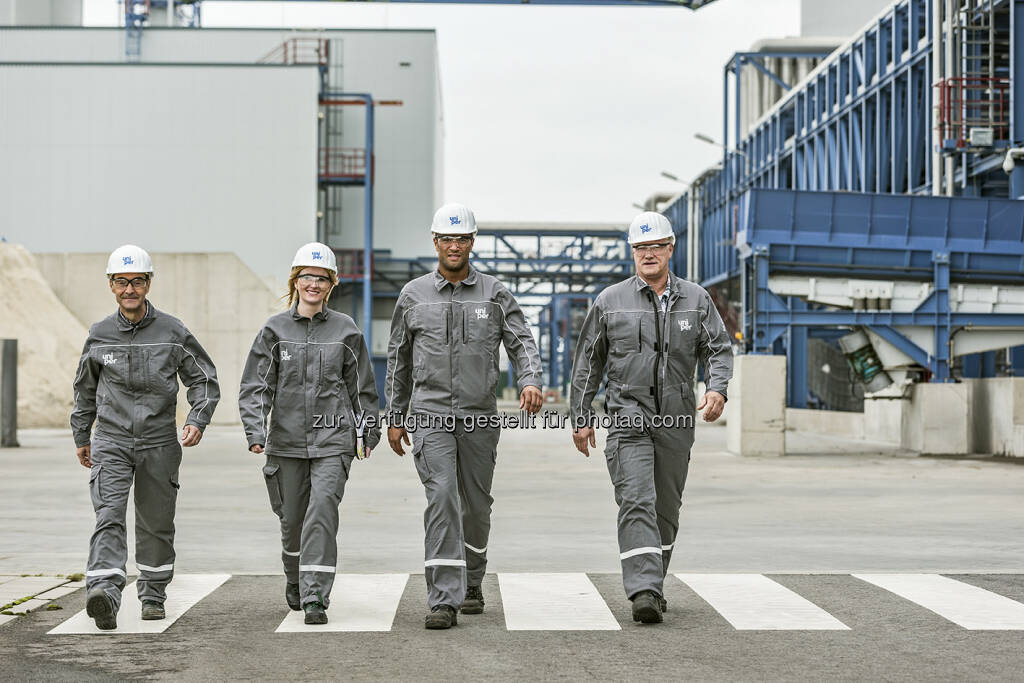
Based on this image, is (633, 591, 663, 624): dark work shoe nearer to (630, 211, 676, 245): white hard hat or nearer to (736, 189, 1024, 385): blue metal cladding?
(630, 211, 676, 245): white hard hat

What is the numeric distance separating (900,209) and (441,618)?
2108 cm

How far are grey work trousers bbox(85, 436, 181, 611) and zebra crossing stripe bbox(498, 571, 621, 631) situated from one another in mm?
1863

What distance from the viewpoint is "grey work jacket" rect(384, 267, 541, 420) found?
24.3ft

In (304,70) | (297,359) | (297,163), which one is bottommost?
(297,359)

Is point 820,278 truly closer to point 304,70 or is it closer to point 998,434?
point 998,434

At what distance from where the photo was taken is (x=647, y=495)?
7.38m

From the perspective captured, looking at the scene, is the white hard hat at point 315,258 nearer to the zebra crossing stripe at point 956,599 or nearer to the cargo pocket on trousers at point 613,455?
the cargo pocket on trousers at point 613,455

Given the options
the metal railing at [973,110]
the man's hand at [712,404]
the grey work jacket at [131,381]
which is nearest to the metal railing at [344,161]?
the metal railing at [973,110]

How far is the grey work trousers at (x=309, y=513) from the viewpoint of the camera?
23.7 feet

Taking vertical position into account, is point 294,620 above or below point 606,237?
below

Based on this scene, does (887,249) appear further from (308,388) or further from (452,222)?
(308,388)

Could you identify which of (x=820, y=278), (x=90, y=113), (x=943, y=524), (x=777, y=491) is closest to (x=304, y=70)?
(x=90, y=113)

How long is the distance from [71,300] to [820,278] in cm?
2228

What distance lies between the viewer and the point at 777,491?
1736cm
